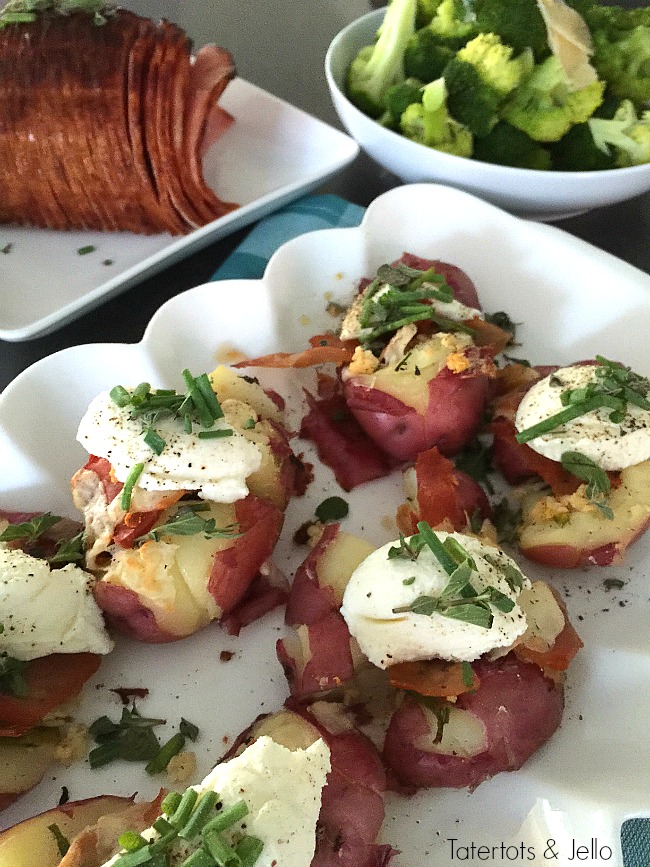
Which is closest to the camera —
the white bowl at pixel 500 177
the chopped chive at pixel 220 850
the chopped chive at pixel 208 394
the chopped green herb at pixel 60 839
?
the chopped chive at pixel 220 850

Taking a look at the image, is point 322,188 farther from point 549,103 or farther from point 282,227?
point 549,103

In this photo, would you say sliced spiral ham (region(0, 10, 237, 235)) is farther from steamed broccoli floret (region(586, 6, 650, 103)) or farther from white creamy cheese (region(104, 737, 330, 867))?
white creamy cheese (region(104, 737, 330, 867))

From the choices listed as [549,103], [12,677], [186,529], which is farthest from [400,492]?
[549,103]

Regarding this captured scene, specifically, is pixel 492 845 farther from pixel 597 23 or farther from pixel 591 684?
pixel 597 23

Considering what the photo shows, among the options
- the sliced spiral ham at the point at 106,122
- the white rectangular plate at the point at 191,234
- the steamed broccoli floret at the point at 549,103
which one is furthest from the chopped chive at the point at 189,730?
the steamed broccoli floret at the point at 549,103

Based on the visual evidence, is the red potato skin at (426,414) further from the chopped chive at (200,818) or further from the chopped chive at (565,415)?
the chopped chive at (200,818)

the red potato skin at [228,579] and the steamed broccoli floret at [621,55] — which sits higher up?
the steamed broccoli floret at [621,55]
